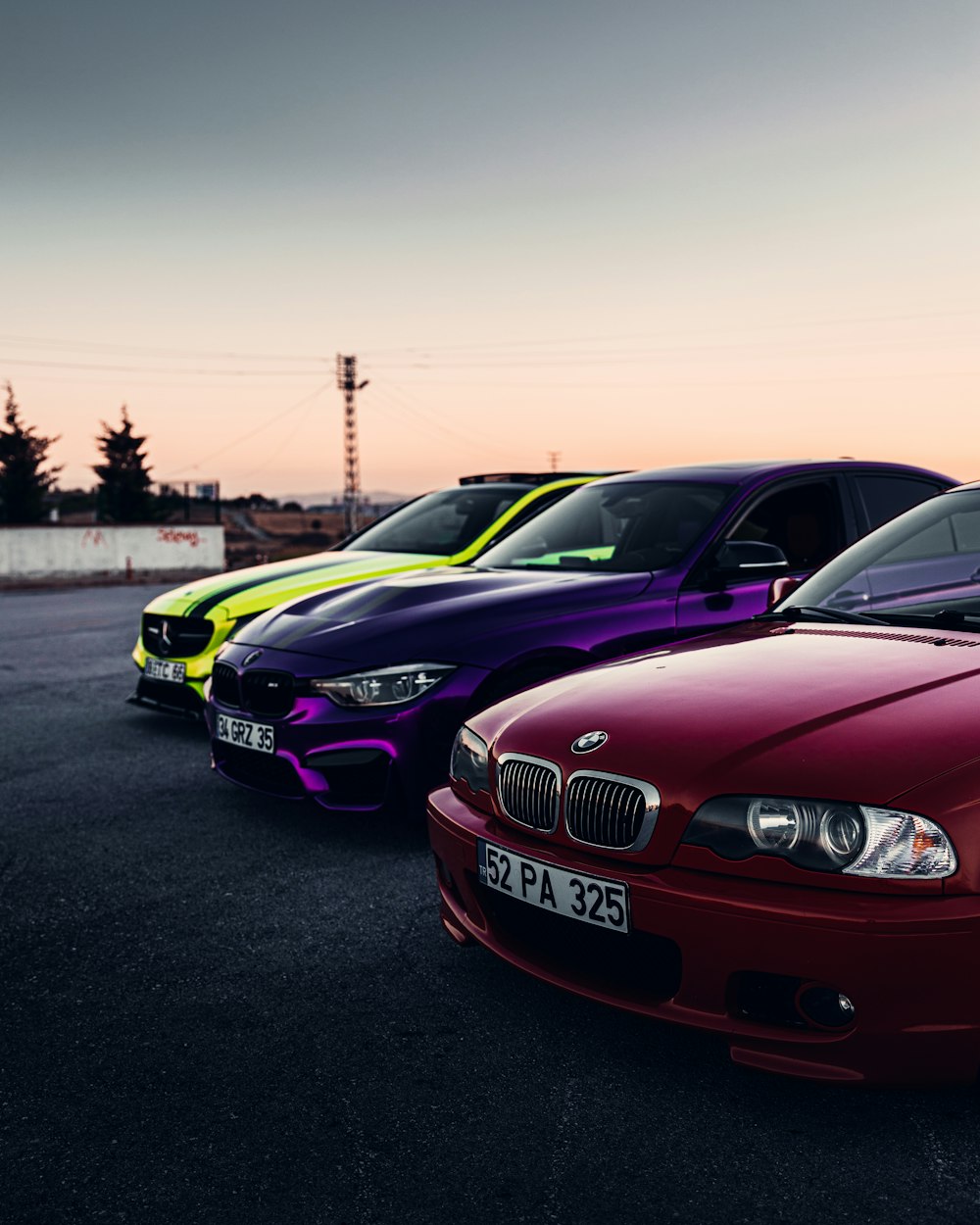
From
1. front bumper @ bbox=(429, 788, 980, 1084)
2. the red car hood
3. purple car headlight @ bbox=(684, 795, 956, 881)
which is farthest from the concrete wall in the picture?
purple car headlight @ bbox=(684, 795, 956, 881)

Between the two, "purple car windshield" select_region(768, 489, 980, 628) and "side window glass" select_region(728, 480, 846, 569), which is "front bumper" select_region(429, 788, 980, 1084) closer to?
"purple car windshield" select_region(768, 489, 980, 628)

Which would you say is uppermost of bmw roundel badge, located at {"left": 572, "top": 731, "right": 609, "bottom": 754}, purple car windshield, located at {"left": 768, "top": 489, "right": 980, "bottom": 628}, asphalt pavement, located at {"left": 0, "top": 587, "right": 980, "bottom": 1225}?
purple car windshield, located at {"left": 768, "top": 489, "right": 980, "bottom": 628}

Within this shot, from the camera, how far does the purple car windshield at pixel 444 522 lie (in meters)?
7.25

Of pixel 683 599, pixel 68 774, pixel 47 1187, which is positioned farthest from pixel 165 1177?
pixel 68 774

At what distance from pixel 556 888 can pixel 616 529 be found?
123 inches

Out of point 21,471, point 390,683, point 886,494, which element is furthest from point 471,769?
point 21,471

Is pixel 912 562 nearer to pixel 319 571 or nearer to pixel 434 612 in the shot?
pixel 434 612

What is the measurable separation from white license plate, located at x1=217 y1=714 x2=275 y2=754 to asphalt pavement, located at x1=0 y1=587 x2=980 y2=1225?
500 mm

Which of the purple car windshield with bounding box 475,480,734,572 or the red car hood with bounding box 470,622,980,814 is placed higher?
the purple car windshield with bounding box 475,480,734,572

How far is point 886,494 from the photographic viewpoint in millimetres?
5426

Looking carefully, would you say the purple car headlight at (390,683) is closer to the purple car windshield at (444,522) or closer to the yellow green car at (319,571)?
the yellow green car at (319,571)

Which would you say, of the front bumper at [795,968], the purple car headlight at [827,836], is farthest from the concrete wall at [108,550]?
the purple car headlight at [827,836]

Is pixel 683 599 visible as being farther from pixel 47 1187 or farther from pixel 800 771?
pixel 47 1187

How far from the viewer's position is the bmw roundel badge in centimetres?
245
